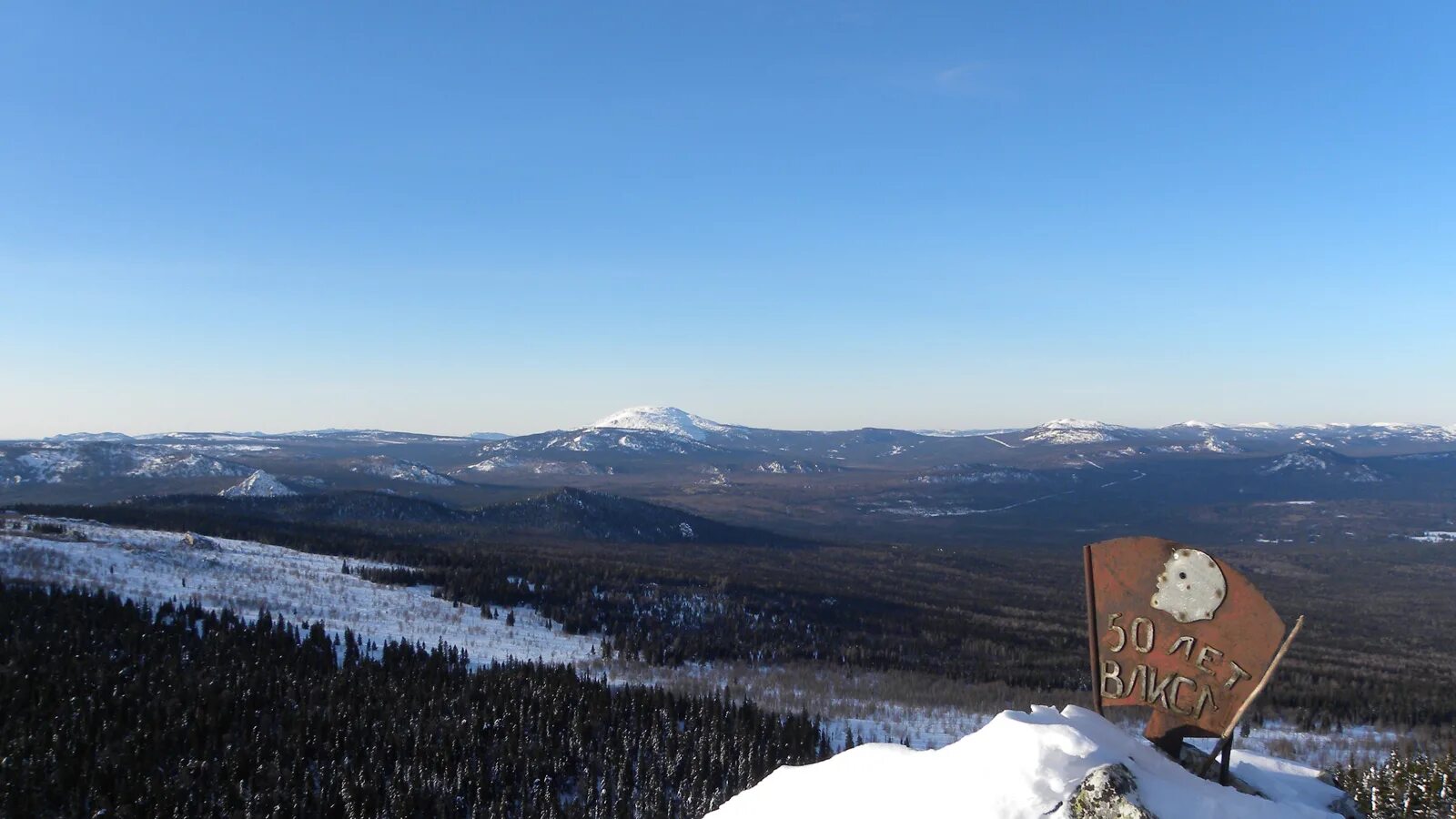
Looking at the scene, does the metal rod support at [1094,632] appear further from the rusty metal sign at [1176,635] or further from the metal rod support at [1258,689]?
the metal rod support at [1258,689]

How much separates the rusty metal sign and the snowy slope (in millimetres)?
31339

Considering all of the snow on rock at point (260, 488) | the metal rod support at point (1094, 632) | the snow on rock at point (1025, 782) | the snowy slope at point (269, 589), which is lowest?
the snow on rock at point (260, 488)

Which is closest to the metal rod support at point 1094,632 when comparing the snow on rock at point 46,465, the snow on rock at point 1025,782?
the snow on rock at point 1025,782

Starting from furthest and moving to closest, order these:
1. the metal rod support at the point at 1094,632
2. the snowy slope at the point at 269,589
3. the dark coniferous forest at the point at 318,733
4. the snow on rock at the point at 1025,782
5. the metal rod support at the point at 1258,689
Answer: the snowy slope at the point at 269,589
the dark coniferous forest at the point at 318,733
the metal rod support at the point at 1094,632
the metal rod support at the point at 1258,689
the snow on rock at the point at 1025,782

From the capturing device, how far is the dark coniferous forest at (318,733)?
16.4m

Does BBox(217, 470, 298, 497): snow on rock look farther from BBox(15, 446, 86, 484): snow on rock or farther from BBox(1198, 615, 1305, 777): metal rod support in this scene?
BBox(1198, 615, 1305, 777): metal rod support

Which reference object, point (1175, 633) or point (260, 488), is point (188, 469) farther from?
point (1175, 633)

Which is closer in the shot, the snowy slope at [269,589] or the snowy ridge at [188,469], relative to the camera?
the snowy slope at [269,589]

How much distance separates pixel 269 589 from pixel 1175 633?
45080mm

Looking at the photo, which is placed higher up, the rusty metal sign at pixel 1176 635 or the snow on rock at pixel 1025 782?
the rusty metal sign at pixel 1176 635

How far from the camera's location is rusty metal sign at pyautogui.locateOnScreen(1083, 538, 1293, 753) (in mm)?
7074

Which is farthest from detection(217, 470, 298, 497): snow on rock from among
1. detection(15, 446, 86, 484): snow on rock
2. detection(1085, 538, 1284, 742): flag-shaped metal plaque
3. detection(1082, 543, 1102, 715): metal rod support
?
detection(1085, 538, 1284, 742): flag-shaped metal plaque

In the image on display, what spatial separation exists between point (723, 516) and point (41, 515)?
483ft

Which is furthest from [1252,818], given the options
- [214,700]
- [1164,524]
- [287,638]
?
[1164,524]
